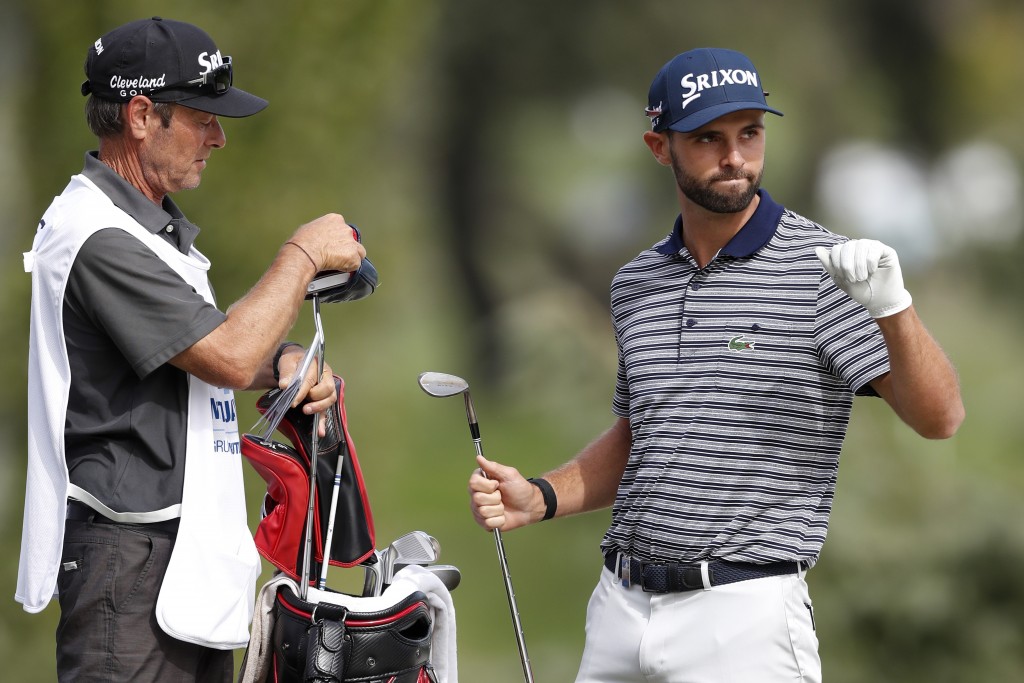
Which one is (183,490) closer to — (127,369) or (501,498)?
(127,369)

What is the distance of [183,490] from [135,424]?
166mm

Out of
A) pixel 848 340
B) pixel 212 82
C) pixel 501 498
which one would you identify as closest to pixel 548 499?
pixel 501 498

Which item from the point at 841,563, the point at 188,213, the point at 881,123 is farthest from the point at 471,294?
the point at 188,213

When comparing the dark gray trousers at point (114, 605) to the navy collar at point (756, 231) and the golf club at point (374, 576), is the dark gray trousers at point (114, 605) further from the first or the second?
the navy collar at point (756, 231)

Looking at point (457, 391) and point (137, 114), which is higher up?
point (137, 114)

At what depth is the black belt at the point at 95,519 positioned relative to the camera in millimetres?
2725

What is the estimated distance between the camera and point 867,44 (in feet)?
47.9

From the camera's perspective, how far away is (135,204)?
282cm

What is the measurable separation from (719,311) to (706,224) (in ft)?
0.74

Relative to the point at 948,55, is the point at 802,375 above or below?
below

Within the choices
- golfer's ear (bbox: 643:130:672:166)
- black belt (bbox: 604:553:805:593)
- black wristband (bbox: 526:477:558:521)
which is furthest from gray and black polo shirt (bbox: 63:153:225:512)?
golfer's ear (bbox: 643:130:672:166)

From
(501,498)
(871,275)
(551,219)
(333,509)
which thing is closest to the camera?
(871,275)

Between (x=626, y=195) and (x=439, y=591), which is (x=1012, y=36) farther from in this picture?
(x=439, y=591)

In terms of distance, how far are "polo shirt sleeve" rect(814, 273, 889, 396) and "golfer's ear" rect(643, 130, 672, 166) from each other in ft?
1.85
